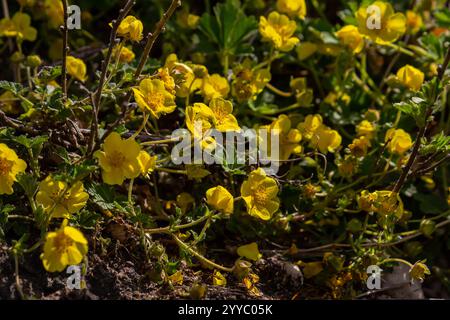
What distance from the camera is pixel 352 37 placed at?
2.41 meters

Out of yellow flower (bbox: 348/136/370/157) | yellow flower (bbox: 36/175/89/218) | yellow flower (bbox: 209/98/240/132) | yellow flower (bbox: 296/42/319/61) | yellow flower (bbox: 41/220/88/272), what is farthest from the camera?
yellow flower (bbox: 296/42/319/61)

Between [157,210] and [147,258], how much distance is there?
23 cm

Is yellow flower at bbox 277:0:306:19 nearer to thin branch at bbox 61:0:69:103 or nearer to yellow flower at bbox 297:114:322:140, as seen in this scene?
yellow flower at bbox 297:114:322:140

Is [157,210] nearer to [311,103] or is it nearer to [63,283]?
[63,283]

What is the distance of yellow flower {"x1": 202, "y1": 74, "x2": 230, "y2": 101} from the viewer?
2172 millimetres

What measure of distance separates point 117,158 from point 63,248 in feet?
0.84

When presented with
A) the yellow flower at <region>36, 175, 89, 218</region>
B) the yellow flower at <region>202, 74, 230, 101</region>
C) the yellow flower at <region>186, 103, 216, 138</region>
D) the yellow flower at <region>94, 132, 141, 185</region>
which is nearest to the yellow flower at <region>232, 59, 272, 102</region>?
the yellow flower at <region>202, 74, 230, 101</region>

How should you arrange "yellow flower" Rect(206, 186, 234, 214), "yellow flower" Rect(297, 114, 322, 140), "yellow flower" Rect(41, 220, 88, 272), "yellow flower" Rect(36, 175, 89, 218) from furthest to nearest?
"yellow flower" Rect(297, 114, 322, 140) < "yellow flower" Rect(206, 186, 234, 214) < "yellow flower" Rect(36, 175, 89, 218) < "yellow flower" Rect(41, 220, 88, 272)

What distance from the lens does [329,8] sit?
314cm

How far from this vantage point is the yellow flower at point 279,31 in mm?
2324

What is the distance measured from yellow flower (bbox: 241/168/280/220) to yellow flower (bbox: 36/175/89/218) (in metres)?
0.43

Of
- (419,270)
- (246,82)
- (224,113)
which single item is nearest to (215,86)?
(246,82)

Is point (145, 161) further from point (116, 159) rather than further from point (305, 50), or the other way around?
point (305, 50)
